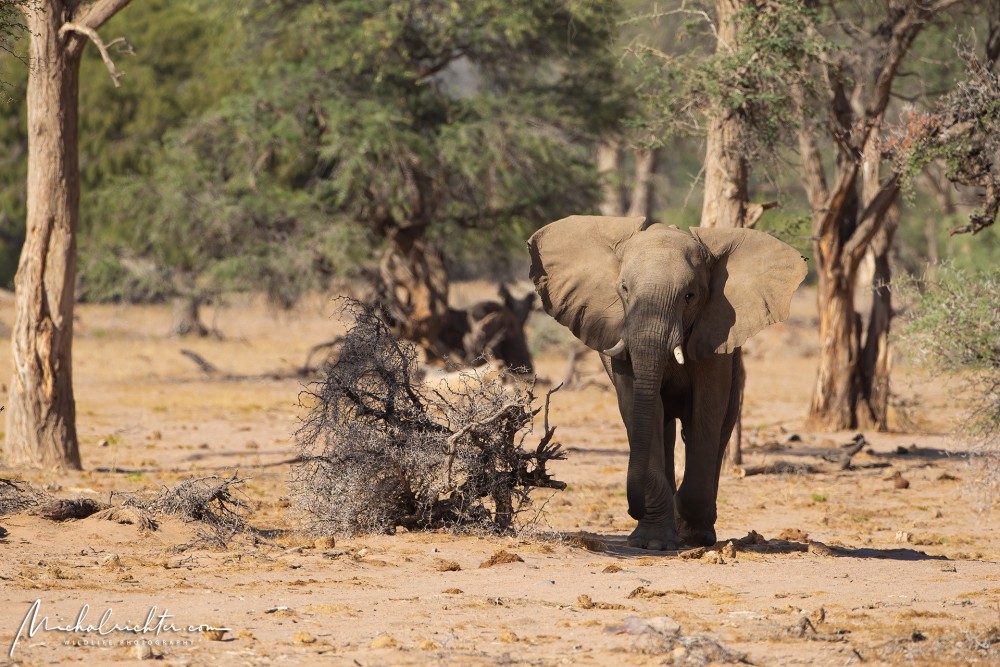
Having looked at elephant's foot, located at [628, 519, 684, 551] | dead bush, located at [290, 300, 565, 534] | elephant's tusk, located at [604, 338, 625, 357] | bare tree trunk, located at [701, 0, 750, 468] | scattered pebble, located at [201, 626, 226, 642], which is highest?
bare tree trunk, located at [701, 0, 750, 468]

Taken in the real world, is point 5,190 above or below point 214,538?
above

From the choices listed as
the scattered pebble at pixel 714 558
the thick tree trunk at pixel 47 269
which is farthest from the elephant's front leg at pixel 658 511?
the thick tree trunk at pixel 47 269

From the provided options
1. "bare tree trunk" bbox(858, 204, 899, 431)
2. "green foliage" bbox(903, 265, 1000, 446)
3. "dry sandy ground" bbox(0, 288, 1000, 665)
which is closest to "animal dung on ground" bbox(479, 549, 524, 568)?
"dry sandy ground" bbox(0, 288, 1000, 665)

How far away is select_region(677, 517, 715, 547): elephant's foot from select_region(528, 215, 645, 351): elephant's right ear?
52.2 inches

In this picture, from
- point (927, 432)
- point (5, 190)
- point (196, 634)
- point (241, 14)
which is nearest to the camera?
point (196, 634)

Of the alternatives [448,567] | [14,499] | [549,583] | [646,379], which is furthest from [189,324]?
[549,583]

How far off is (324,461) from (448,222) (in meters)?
13.2

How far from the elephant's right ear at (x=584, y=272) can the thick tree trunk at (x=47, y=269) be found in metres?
4.82

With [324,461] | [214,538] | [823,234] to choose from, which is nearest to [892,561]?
[324,461]

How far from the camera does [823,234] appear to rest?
636 inches

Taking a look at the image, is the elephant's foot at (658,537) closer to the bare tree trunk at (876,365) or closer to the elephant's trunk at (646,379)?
the elephant's trunk at (646,379)

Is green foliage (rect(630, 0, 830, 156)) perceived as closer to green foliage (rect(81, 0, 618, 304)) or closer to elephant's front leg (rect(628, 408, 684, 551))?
elephant's front leg (rect(628, 408, 684, 551))

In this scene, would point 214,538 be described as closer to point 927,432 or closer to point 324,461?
point 324,461

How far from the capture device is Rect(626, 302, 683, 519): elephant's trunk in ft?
26.2
